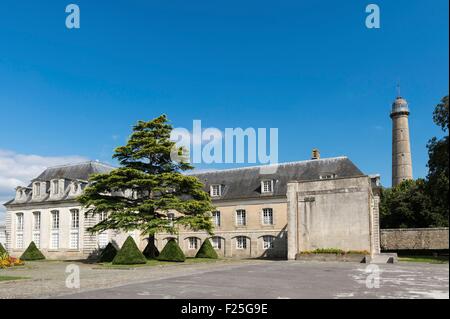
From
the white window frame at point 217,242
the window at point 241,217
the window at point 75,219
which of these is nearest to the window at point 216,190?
the window at point 241,217

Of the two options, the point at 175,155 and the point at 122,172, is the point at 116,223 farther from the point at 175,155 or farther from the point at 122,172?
the point at 175,155

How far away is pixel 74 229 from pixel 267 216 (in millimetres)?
18229

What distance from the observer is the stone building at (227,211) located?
3596 cm

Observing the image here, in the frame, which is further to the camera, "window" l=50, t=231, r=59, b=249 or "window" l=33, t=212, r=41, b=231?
"window" l=33, t=212, r=41, b=231

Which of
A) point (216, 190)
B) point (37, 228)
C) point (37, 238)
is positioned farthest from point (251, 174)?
point (37, 238)

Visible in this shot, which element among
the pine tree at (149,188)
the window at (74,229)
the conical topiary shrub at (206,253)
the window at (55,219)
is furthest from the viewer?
the window at (55,219)

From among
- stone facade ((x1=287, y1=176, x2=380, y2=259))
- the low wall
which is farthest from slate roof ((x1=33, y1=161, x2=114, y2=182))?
the low wall

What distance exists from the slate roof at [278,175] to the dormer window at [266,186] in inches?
Answer: 15.6

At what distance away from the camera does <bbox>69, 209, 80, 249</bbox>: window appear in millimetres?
40000

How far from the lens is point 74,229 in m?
40.4

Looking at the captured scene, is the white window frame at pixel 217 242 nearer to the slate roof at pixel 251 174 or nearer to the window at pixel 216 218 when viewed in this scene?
the window at pixel 216 218

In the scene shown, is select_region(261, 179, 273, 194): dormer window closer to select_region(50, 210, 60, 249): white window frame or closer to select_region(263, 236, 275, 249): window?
select_region(263, 236, 275, 249): window

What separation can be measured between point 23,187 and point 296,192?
→ 2979 cm
